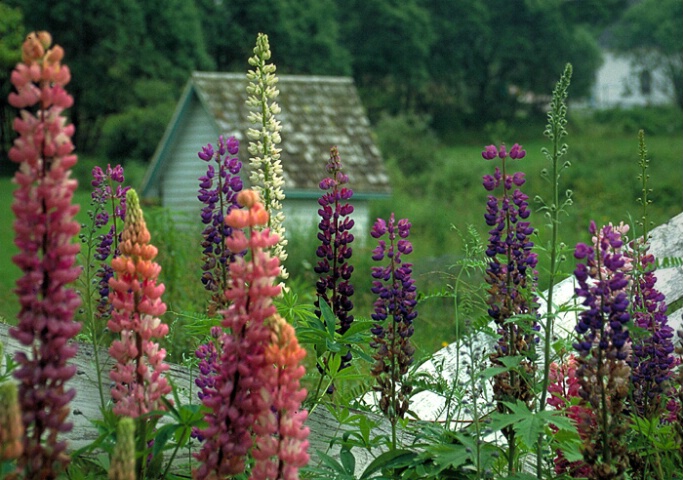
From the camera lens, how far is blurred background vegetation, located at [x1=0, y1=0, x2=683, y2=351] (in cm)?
2167

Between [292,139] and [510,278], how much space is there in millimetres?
12699

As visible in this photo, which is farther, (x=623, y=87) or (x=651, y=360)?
(x=623, y=87)

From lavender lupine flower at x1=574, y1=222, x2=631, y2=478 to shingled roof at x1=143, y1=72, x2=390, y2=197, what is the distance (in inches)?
467

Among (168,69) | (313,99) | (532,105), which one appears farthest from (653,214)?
(532,105)

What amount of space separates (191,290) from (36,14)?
105 feet

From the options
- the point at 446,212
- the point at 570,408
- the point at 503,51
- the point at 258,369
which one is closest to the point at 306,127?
the point at 446,212

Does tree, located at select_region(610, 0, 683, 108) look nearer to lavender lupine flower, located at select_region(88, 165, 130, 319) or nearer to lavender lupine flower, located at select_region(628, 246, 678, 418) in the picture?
lavender lupine flower, located at select_region(628, 246, 678, 418)

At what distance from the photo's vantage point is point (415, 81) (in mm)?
55062

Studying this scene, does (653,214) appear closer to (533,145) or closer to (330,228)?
(330,228)

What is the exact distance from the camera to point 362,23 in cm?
5700

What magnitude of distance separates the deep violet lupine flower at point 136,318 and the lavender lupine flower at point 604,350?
3.07 feet

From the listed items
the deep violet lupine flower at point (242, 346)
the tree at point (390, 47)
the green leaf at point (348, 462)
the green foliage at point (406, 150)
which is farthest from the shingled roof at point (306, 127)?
the tree at point (390, 47)

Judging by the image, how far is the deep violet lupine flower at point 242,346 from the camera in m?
1.74

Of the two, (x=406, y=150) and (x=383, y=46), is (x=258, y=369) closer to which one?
(x=406, y=150)
